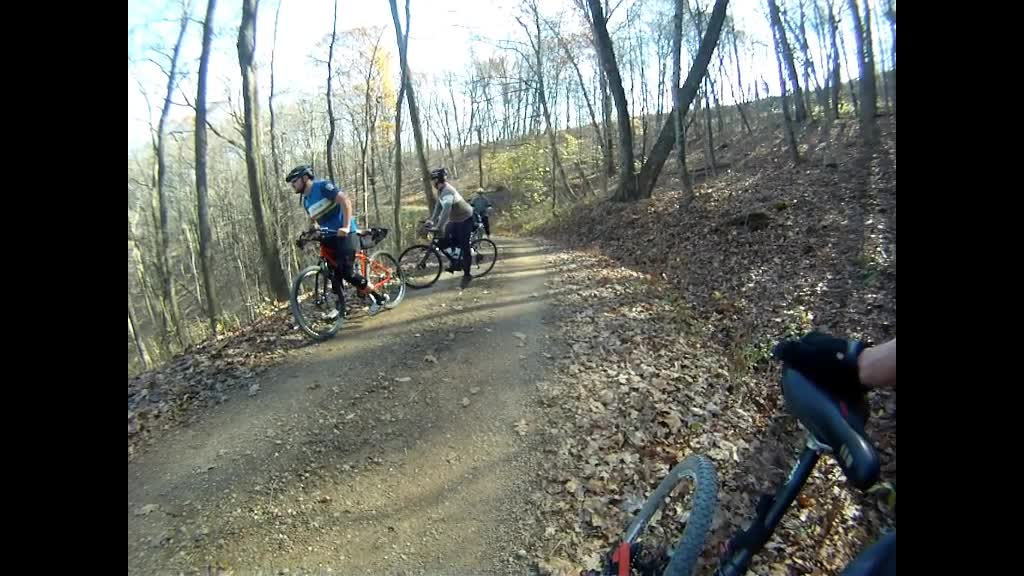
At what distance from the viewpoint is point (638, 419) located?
15.7 ft

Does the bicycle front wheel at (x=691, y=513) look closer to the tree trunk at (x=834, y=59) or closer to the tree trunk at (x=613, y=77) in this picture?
the tree trunk at (x=613, y=77)

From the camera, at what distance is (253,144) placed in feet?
38.1

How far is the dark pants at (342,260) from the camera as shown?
6637 mm

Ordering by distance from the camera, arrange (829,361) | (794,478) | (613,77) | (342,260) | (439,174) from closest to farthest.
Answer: (829,361) → (794,478) → (342,260) → (439,174) → (613,77)

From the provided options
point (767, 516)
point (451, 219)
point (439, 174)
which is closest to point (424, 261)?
point (451, 219)

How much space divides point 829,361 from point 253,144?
510 inches

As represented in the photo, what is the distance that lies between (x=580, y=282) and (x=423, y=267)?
10.8 feet

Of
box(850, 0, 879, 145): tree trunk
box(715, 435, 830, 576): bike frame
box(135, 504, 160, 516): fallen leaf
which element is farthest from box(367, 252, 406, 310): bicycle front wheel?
box(850, 0, 879, 145): tree trunk

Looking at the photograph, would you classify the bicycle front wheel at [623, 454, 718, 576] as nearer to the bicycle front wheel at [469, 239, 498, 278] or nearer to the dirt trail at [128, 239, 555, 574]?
the dirt trail at [128, 239, 555, 574]

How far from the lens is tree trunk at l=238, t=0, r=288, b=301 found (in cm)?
1098

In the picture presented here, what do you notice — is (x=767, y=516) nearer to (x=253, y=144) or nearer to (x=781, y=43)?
(x=253, y=144)

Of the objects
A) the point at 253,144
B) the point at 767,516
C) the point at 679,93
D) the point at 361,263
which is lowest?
the point at 767,516
